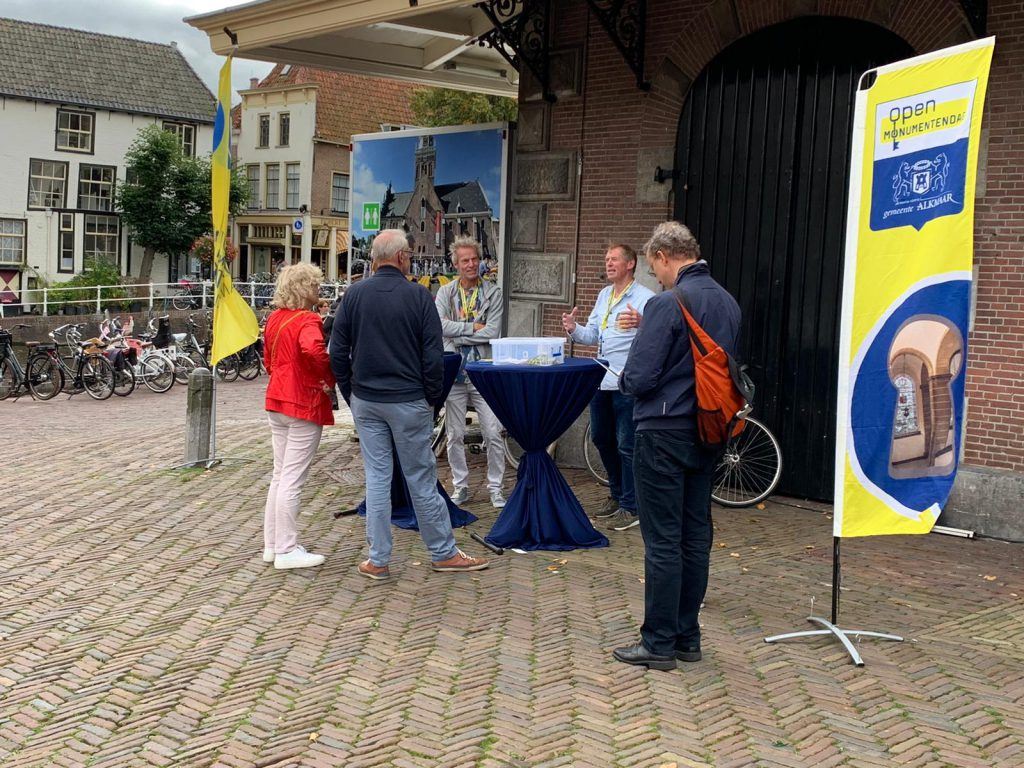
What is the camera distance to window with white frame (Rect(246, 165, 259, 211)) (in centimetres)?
4500

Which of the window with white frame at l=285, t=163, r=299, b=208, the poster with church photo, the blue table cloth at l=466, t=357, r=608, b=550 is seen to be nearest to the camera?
the blue table cloth at l=466, t=357, r=608, b=550

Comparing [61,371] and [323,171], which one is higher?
[323,171]

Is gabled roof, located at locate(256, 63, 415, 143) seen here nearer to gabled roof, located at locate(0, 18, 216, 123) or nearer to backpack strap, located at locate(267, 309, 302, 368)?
gabled roof, located at locate(0, 18, 216, 123)

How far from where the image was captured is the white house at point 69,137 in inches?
1555

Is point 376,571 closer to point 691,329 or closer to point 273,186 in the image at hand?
point 691,329

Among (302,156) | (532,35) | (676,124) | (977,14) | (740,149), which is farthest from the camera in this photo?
(302,156)

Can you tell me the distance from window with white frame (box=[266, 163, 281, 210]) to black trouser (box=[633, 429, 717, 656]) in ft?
136

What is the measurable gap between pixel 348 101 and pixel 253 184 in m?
5.19

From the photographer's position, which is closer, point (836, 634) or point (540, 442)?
point (836, 634)

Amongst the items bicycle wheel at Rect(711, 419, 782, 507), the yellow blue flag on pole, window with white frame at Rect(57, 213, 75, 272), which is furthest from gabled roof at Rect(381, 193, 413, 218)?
window with white frame at Rect(57, 213, 75, 272)

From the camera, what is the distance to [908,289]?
464cm

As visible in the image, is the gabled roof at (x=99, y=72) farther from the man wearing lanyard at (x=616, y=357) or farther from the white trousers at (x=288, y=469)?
the white trousers at (x=288, y=469)

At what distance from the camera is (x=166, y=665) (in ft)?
15.7

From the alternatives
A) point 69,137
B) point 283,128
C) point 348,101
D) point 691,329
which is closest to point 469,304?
point 691,329
